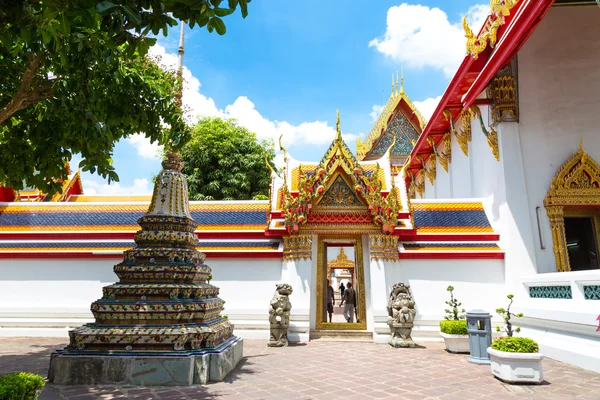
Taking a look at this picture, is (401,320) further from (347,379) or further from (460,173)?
(460,173)

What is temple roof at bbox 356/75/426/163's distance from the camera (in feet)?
64.2

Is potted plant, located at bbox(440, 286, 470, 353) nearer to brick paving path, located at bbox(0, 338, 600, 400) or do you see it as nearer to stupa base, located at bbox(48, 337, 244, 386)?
brick paving path, located at bbox(0, 338, 600, 400)

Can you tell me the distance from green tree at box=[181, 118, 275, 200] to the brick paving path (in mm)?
13287

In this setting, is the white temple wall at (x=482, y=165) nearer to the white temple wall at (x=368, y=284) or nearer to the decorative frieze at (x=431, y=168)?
the white temple wall at (x=368, y=284)

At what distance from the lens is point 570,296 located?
21.7ft

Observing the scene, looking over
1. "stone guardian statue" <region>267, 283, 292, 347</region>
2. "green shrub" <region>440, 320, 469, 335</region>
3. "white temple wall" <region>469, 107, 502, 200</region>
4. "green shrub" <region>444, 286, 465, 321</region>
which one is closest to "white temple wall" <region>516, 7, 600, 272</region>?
"white temple wall" <region>469, 107, 502, 200</region>

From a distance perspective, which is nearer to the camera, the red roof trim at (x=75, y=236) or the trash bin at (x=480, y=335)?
the trash bin at (x=480, y=335)

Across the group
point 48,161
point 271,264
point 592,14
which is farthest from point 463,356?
point 592,14

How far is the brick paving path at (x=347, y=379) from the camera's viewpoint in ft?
14.3

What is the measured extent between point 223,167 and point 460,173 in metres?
12.3

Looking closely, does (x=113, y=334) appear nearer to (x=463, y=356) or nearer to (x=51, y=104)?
(x=51, y=104)

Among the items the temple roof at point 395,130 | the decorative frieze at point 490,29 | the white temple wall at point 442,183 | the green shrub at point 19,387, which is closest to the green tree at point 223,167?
the temple roof at point 395,130

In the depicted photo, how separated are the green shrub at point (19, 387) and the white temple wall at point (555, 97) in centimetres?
902

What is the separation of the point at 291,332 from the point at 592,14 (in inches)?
414
